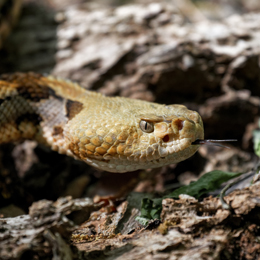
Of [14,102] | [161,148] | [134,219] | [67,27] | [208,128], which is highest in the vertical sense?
[67,27]

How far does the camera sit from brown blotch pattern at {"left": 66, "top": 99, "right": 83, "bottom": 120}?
159 inches

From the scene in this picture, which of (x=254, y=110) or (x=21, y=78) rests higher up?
(x=21, y=78)

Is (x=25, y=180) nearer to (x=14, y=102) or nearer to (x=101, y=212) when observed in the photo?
(x=14, y=102)

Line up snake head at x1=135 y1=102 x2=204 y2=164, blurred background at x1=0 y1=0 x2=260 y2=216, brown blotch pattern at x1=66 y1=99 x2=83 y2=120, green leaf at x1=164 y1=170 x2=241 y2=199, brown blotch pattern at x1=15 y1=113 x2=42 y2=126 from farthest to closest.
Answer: blurred background at x1=0 y1=0 x2=260 y2=216, brown blotch pattern at x1=15 y1=113 x2=42 y2=126, brown blotch pattern at x1=66 y1=99 x2=83 y2=120, green leaf at x1=164 y1=170 x2=241 y2=199, snake head at x1=135 y1=102 x2=204 y2=164

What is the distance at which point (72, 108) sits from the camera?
413 centimetres

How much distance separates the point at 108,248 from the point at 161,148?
1.25 metres

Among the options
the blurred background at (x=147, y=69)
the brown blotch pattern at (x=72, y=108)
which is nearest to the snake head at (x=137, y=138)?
the brown blotch pattern at (x=72, y=108)

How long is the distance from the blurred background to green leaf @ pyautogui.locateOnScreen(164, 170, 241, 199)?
1.65 meters

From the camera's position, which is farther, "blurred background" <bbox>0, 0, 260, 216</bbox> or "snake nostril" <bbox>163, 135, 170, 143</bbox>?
"blurred background" <bbox>0, 0, 260, 216</bbox>

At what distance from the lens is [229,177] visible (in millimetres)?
3834

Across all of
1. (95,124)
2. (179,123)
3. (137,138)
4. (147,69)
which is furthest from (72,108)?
(147,69)

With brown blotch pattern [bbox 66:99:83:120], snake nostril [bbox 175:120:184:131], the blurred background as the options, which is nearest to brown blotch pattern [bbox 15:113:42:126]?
brown blotch pattern [bbox 66:99:83:120]

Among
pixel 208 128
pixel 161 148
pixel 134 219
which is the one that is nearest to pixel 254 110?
pixel 208 128

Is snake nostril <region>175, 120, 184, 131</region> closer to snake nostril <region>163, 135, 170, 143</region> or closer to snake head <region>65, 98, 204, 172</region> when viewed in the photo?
snake head <region>65, 98, 204, 172</region>
